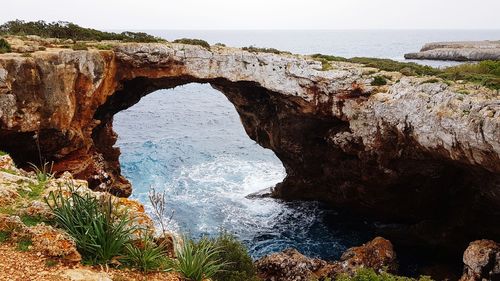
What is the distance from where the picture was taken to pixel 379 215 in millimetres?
25844

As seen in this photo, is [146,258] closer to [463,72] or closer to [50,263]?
[50,263]

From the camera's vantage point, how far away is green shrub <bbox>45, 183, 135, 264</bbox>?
26.3 ft

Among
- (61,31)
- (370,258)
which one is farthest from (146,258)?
(61,31)

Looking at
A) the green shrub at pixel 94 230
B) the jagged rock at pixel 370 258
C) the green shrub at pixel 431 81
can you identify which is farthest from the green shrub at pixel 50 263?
the green shrub at pixel 431 81

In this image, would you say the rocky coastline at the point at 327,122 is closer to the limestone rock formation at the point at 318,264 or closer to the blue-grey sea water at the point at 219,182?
the limestone rock formation at the point at 318,264

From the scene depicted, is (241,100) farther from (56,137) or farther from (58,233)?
(58,233)

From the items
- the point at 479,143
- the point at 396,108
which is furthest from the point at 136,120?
the point at 479,143

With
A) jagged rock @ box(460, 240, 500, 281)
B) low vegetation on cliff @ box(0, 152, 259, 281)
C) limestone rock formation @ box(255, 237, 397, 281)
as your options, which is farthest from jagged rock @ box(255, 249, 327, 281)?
→ low vegetation on cliff @ box(0, 152, 259, 281)

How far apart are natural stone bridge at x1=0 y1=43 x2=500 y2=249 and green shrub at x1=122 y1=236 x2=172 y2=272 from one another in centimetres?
1167

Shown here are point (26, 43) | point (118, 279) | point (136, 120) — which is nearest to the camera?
point (118, 279)

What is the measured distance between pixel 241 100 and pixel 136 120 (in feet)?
108

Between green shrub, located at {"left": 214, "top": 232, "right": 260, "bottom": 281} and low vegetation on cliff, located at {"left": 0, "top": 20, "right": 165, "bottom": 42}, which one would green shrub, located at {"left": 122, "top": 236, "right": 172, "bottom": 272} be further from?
low vegetation on cliff, located at {"left": 0, "top": 20, "right": 165, "bottom": 42}

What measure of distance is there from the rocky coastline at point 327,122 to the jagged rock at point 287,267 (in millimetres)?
90

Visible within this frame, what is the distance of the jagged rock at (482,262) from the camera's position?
14969 millimetres
